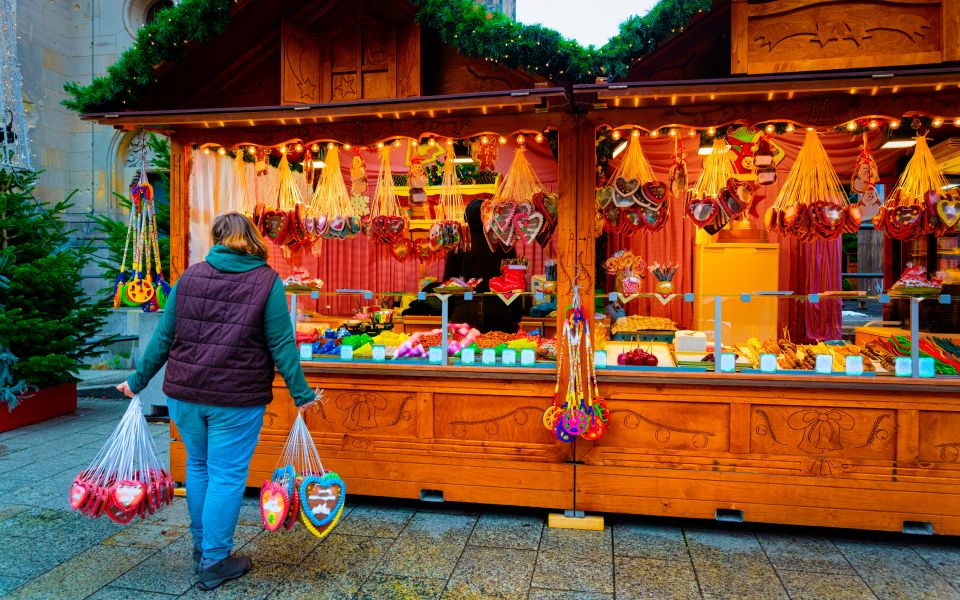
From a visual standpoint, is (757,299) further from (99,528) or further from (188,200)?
(99,528)

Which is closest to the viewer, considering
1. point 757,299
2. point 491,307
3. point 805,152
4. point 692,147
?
point 805,152

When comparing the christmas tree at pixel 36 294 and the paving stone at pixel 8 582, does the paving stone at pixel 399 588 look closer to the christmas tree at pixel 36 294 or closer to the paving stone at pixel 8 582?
the paving stone at pixel 8 582

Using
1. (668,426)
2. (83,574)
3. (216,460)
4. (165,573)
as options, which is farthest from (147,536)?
(668,426)

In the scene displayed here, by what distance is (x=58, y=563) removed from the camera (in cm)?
319

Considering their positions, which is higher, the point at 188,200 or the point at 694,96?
the point at 694,96

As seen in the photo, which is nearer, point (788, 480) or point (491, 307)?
point (788, 480)

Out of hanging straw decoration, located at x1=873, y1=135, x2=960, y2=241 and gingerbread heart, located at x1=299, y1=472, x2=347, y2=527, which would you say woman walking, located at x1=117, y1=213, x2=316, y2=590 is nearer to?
gingerbread heart, located at x1=299, y1=472, x2=347, y2=527

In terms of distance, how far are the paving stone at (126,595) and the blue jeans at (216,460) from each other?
0.26 m

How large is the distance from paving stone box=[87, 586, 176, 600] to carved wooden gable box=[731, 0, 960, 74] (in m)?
4.19

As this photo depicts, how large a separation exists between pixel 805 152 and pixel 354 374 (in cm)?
336

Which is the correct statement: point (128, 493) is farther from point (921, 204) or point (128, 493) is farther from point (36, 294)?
point (921, 204)

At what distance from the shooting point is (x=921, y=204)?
Answer: 3.65m

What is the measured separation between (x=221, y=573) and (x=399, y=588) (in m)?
0.88

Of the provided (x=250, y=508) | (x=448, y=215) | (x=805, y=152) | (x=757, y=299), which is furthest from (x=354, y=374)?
(x=757, y=299)
